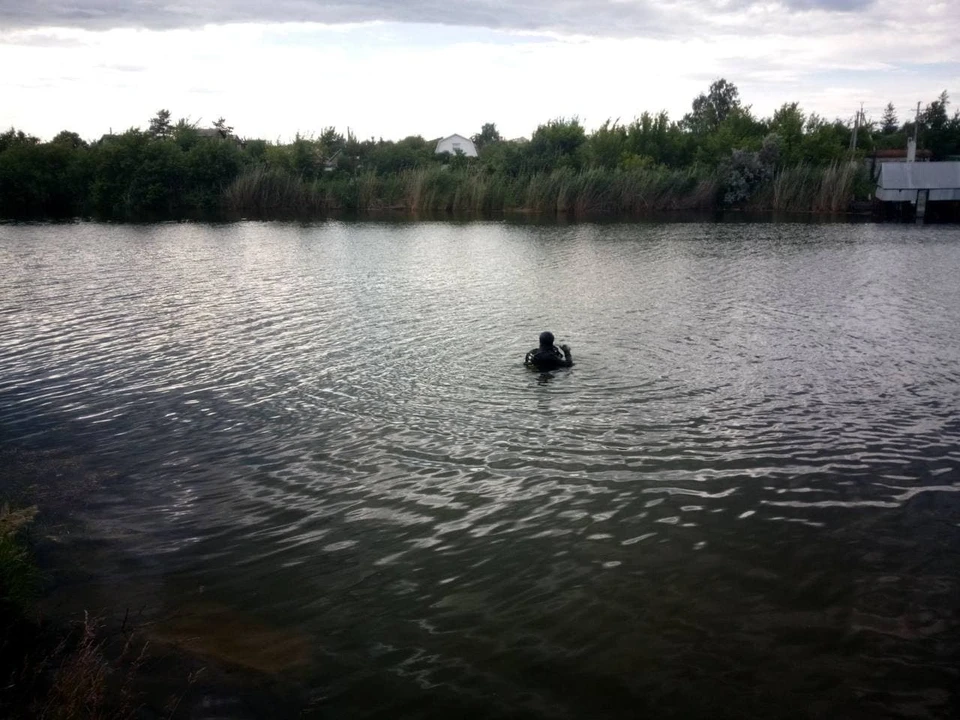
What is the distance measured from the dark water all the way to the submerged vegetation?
37264 millimetres

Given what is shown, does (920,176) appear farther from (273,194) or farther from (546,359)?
(546,359)

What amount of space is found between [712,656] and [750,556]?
163 cm

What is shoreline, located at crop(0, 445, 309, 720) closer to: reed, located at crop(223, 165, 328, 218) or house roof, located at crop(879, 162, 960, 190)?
reed, located at crop(223, 165, 328, 218)

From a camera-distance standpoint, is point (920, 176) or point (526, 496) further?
point (920, 176)

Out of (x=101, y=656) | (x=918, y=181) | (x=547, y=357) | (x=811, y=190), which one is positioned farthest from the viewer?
(x=811, y=190)

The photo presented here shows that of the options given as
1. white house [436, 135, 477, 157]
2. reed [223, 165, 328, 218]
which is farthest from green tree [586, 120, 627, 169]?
white house [436, 135, 477, 157]

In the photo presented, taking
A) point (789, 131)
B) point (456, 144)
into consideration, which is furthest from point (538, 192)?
point (456, 144)

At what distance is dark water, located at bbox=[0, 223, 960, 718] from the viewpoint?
5508mm

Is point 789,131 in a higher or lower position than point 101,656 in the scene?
higher

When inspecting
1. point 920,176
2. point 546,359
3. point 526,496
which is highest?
point 920,176

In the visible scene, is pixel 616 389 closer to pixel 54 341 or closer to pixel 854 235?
pixel 54 341

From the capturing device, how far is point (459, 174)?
5588 centimetres

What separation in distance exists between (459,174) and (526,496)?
50.2 metres

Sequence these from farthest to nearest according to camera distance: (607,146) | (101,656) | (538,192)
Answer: (607,146), (538,192), (101,656)
